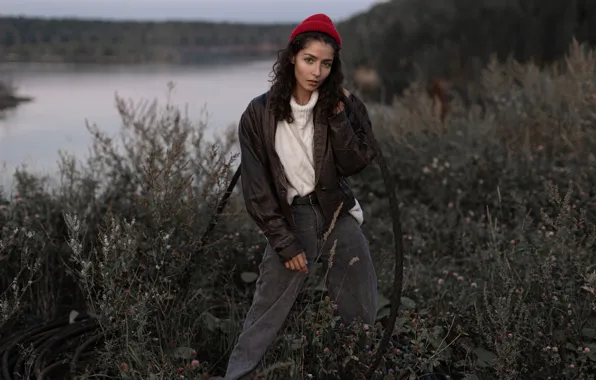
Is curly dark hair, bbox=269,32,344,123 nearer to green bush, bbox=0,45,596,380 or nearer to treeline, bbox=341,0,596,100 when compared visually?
green bush, bbox=0,45,596,380

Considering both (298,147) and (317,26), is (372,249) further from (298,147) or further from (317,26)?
(317,26)

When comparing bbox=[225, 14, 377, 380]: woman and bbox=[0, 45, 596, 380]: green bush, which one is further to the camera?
bbox=[0, 45, 596, 380]: green bush

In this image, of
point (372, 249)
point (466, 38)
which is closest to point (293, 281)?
point (372, 249)

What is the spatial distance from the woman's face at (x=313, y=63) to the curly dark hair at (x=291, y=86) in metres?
0.04

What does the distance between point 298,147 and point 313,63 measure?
37cm

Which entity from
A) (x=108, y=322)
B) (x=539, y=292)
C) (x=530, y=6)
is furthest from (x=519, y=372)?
(x=530, y=6)

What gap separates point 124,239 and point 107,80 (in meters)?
20.6

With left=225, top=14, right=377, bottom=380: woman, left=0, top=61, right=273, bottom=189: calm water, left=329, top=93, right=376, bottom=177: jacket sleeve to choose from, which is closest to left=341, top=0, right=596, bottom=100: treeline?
left=0, top=61, right=273, bottom=189: calm water

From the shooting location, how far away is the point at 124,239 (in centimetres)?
303

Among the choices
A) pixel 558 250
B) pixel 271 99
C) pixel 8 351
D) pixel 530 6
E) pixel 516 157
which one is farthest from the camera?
pixel 530 6

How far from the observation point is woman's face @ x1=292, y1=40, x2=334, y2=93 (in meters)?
2.68

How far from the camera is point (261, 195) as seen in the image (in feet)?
9.00

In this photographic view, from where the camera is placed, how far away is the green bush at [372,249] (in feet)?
9.86

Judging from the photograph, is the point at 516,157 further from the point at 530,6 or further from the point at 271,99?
the point at 530,6
